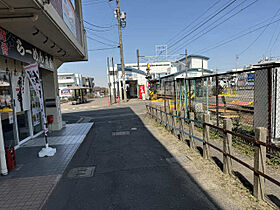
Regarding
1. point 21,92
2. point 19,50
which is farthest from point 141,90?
point 19,50

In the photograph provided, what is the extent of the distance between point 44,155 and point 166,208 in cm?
413

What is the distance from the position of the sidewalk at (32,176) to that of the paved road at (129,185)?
0.20 metres

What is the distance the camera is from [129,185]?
3768 millimetres

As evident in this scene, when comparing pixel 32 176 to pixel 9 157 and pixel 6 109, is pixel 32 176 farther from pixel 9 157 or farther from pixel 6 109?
pixel 6 109

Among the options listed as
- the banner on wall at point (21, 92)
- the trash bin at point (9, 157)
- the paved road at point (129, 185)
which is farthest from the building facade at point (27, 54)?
the paved road at point (129, 185)

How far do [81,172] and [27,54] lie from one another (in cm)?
427

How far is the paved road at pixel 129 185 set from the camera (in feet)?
10.4

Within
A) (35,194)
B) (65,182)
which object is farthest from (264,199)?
(35,194)

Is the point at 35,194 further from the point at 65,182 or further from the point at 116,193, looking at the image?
the point at 116,193

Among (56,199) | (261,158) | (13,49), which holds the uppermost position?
(13,49)

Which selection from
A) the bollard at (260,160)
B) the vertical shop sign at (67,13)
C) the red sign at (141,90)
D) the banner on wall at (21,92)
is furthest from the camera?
the red sign at (141,90)

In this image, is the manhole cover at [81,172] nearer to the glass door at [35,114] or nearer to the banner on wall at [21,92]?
the banner on wall at [21,92]

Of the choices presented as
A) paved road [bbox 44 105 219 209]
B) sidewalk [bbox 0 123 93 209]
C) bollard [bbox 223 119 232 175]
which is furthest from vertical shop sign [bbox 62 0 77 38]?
bollard [bbox 223 119 232 175]

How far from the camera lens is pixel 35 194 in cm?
360
